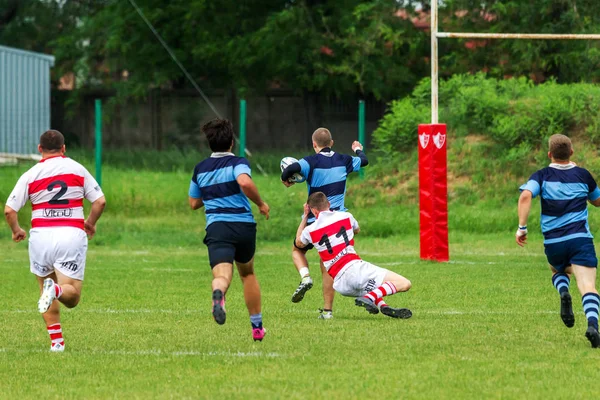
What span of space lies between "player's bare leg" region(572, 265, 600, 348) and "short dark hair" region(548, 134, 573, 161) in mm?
902

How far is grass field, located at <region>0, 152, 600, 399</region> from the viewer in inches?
312

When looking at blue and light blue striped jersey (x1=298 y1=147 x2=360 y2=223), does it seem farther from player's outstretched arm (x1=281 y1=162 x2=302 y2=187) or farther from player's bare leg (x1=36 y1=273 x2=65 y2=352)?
player's bare leg (x1=36 y1=273 x2=65 y2=352)

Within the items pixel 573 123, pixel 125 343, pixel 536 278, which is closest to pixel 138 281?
pixel 536 278

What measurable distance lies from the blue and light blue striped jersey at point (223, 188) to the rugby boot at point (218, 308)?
0.65 meters

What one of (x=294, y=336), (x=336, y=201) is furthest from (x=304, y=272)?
(x=294, y=336)

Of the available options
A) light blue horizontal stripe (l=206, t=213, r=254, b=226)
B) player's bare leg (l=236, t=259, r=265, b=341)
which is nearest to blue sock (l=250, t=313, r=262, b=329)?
player's bare leg (l=236, t=259, r=265, b=341)

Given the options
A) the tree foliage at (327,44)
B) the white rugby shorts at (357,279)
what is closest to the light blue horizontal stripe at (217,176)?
the white rugby shorts at (357,279)

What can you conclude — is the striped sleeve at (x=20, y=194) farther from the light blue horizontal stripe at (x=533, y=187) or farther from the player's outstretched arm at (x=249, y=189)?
the light blue horizontal stripe at (x=533, y=187)

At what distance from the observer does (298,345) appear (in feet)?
32.2

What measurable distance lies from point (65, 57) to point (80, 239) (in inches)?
1521

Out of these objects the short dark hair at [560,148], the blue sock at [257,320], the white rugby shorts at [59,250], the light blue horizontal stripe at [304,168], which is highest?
the short dark hair at [560,148]

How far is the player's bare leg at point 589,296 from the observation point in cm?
964

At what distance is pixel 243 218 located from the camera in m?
9.72

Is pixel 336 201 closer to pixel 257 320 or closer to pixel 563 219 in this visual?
pixel 257 320
